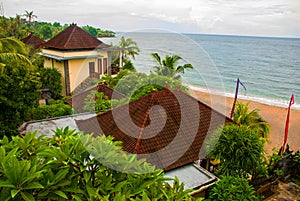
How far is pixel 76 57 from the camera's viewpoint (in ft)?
64.8

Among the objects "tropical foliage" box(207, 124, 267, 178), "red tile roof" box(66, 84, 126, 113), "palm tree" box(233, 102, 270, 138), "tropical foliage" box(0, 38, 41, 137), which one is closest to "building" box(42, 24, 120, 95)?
"red tile roof" box(66, 84, 126, 113)

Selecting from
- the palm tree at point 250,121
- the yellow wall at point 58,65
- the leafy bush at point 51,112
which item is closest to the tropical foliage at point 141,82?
the palm tree at point 250,121

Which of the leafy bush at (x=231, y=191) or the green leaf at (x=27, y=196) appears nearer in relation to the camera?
the green leaf at (x=27, y=196)

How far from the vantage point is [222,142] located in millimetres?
7957

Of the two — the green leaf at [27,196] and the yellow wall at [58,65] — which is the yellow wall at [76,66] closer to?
the yellow wall at [58,65]

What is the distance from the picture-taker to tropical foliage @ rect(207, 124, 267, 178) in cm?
774

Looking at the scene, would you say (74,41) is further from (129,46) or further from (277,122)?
(277,122)

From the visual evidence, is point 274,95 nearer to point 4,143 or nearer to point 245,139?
point 245,139

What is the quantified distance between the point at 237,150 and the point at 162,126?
7.50 feet

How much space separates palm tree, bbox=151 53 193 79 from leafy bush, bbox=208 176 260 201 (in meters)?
13.1

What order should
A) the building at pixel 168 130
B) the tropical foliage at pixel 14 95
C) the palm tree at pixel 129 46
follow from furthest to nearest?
the palm tree at pixel 129 46
the tropical foliage at pixel 14 95
the building at pixel 168 130

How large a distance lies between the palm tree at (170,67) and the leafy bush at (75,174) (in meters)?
16.8

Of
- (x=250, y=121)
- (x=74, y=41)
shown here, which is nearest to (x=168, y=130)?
(x=250, y=121)

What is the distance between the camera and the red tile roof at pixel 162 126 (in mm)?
7121
